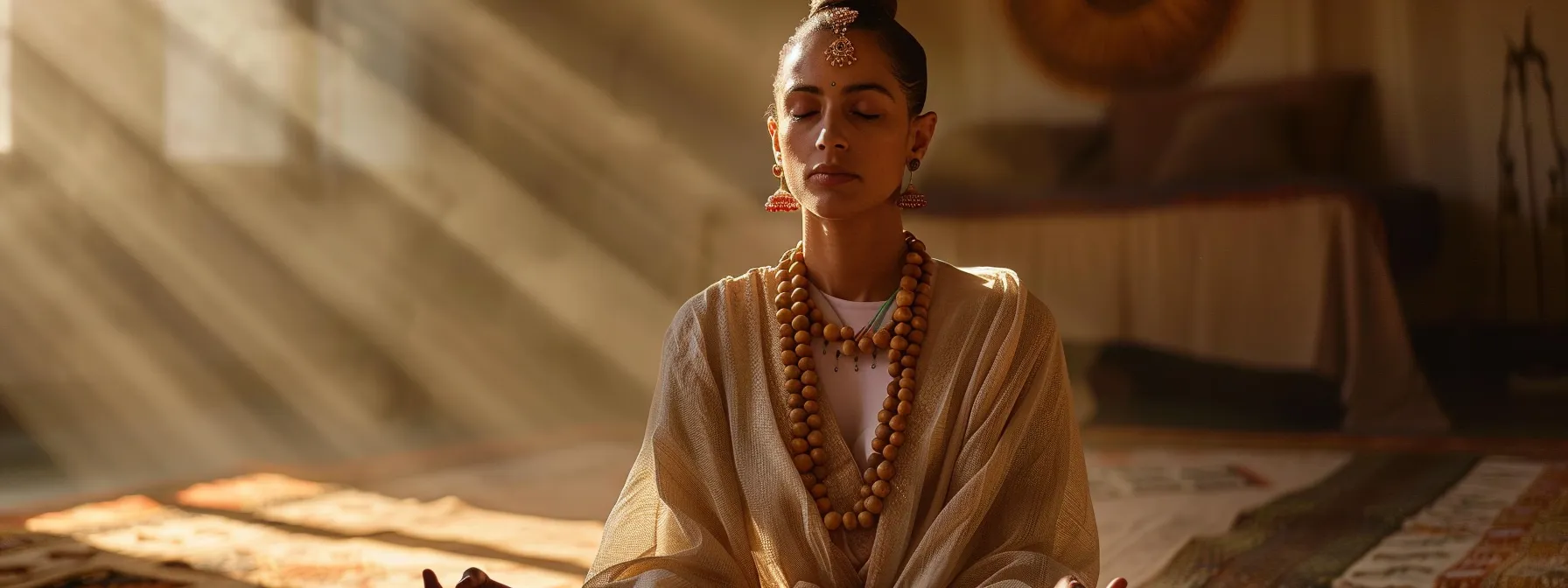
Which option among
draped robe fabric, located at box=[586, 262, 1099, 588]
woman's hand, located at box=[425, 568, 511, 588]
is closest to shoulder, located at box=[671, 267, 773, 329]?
draped robe fabric, located at box=[586, 262, 1099, 588]

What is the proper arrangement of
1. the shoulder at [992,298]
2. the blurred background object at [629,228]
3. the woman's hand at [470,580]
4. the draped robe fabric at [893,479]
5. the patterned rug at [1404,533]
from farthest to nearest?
1. the blurred background object at [629,228]
2. the patterned rug at [1404,533]
3. the shoulder at [992,298]
4. the draped robe fabric at [893,479]
5. the woman's hand at [470,580]

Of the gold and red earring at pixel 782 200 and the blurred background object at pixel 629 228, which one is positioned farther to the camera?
the blurred background object at pixel 629 228

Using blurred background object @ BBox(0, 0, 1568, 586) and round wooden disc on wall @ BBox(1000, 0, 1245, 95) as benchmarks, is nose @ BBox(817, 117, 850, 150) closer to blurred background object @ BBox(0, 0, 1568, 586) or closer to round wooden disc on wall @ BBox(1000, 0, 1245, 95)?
blurred background object @ BBox(0, 0, 1568, 586)

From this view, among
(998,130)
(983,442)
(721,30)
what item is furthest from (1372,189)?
(983,442)

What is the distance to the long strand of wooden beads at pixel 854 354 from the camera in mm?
1455

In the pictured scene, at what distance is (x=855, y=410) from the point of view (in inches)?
59.8

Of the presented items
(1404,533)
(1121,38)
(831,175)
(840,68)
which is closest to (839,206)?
(831,175)

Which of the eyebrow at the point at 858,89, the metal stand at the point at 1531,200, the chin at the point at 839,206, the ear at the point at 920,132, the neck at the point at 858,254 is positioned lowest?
the neck at the point at 858,254

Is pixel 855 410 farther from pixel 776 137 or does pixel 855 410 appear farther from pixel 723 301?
pixel 776 137

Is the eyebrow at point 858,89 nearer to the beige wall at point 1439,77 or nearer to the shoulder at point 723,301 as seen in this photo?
the shoulder at point 723,301

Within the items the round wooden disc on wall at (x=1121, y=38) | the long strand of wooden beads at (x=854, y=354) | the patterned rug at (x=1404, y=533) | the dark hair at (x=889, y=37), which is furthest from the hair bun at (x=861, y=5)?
the round wooden disc on wall at (x=1121, y=38)

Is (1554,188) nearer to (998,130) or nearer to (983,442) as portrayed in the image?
(998,130)

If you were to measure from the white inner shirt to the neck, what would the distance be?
3cm

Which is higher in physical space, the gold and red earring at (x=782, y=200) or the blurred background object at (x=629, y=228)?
the blurred background object at (x=629, y=228)
